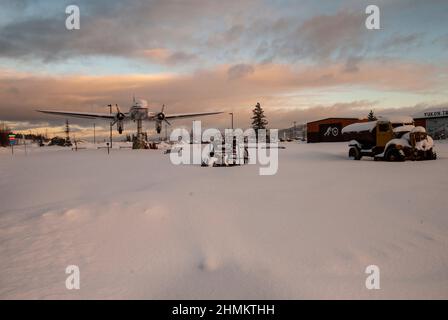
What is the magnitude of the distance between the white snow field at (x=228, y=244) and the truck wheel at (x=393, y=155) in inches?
341

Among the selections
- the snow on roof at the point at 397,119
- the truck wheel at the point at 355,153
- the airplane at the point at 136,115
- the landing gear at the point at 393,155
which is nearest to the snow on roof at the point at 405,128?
the snow on roof at the point at 397,119

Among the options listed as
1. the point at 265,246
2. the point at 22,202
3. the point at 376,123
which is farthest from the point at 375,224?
the point at 376,123

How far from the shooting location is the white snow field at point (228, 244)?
341 cm

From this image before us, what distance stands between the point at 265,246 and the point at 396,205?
373 centimetres

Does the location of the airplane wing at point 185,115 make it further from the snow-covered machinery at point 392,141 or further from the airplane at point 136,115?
the snow-covered machinery at point 392,141

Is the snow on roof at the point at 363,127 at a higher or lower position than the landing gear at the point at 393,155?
higher

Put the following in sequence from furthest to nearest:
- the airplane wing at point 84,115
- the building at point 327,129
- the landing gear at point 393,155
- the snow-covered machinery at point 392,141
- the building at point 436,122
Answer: the building at point 327,129 < the building at point 436,122 < the airplane wing at point 84,115 < the snow-covered machinery at point 392,141 < the landing gear at point 393,155

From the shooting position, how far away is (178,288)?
3.44 metres

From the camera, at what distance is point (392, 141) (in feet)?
52.9

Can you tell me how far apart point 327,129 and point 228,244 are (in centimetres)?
5181

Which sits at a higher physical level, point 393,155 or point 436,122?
point 436,122

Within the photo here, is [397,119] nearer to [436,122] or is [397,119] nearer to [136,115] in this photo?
[136,115]

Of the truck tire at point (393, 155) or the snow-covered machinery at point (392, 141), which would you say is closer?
the truck tire at point (393, 155)

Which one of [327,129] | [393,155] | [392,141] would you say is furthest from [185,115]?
[393,155]
